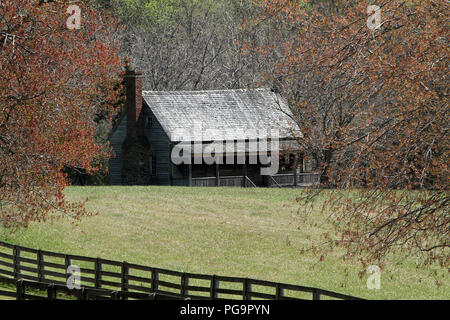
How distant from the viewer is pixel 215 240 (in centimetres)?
3453

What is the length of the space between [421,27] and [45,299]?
36.8 ft

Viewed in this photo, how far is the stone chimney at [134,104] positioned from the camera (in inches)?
2216

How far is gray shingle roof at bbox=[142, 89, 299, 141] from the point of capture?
5491cm

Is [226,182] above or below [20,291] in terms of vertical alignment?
above

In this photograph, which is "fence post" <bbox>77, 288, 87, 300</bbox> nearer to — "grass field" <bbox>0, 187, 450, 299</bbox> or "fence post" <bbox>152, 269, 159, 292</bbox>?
"fence post" <bbox>152, 269, 159, 292</bbox>

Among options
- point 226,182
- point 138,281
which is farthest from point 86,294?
point 226,182

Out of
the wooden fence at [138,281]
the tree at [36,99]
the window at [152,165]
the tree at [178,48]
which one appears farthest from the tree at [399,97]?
the tree at [178,48]

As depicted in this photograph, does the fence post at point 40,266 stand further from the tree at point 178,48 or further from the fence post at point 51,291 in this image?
the tree at point 178,48

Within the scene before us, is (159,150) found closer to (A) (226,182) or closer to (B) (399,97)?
(A) (226,182)

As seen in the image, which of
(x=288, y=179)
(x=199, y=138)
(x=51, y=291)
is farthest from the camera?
(x=288, y=179)

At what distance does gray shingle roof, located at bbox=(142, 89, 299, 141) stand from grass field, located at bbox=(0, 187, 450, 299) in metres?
8.27

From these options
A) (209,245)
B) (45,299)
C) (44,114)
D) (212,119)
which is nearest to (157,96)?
(212,119)

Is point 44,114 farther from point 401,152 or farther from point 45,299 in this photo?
point 401,152

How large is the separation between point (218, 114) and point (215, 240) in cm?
2386
